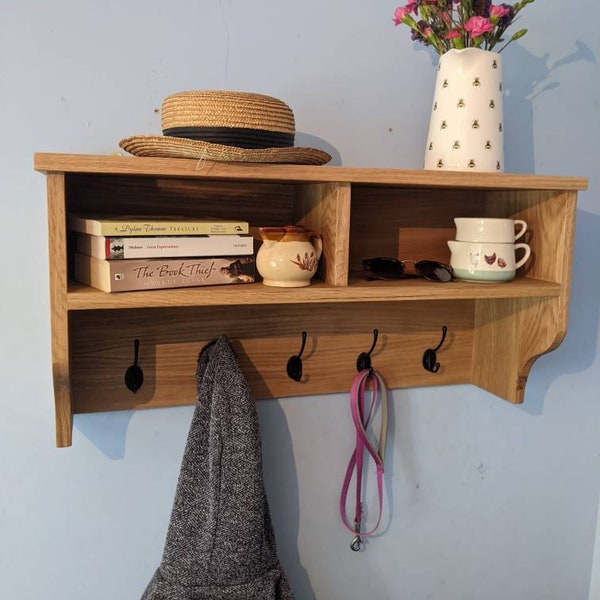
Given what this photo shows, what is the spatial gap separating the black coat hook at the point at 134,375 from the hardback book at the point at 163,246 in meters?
0.18

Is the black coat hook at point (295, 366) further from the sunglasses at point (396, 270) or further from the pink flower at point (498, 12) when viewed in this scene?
the pink flower at point (498, 12)

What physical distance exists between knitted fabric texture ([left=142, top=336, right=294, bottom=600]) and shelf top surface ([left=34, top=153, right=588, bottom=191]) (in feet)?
0.99

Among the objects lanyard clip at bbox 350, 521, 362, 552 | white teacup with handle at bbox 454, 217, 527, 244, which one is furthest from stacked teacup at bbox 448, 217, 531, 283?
lanyard clip at bbox 350, 521, 362, 552

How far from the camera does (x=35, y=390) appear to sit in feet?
3.16

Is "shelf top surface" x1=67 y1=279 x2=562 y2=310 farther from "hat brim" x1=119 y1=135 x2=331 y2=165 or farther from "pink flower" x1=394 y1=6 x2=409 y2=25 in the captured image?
"pink flower" x1=394 y1=6 x2=409 y2=25

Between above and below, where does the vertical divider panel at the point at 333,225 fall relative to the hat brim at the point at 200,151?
below

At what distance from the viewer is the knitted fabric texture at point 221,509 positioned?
3.02 feet

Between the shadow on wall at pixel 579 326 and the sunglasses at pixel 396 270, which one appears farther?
the shadow on wall at pixel 579 326

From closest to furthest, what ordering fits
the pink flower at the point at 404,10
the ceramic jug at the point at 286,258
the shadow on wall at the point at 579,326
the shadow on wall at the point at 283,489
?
the ceramic jug at the point at 286,258
the pink flower at the point at 404,10
the shadow on wall at the point at 283,489
the shadow on wall at the point at 579,326

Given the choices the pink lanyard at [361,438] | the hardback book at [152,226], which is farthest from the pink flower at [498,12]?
the pink lanyard at [361,438]

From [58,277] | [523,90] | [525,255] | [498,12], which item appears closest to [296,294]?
[58,277]

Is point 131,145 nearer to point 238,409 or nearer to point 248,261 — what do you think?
point 248,261

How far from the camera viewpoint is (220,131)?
80 cm

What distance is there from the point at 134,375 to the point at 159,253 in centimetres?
26
